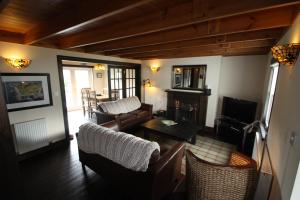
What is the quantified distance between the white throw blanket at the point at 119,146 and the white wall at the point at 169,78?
127 inches

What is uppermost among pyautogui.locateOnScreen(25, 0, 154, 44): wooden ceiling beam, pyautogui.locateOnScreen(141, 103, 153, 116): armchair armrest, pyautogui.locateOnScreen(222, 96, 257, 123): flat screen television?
pyautogui.locateOnScreen(25, 0, 154, 44): wooden ceiling beam

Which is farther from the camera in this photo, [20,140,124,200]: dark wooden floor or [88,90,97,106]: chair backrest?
[88,90,97,106]: chair backrest

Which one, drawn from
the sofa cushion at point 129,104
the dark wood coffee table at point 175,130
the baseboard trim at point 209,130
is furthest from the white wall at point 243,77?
the sofa cushion at point 129,104

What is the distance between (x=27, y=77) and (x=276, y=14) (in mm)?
4099

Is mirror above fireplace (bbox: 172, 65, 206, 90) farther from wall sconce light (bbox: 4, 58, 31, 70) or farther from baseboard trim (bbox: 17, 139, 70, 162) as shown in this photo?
wall sconce light (bbox: 4, 58, 31, 70)

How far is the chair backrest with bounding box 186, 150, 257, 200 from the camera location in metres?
1.45

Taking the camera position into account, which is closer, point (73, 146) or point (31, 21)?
point (31, 21)

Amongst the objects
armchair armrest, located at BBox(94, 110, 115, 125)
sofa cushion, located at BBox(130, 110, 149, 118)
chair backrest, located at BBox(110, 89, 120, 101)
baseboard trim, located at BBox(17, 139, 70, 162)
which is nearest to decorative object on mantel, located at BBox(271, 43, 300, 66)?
armchair armrest, located at BBox(94, 110, 115, 125)

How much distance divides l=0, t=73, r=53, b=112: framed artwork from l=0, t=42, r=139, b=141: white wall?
90 mm

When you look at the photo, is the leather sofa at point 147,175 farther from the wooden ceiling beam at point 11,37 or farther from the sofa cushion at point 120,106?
the wooden ceiling beam at point 11,37

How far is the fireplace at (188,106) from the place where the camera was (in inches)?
174

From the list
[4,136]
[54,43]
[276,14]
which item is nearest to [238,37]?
[276,14]

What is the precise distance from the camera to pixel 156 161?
5.59 feet

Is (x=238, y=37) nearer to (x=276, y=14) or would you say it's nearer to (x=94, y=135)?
(x=276, y=14)
